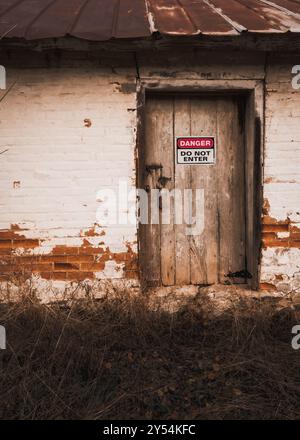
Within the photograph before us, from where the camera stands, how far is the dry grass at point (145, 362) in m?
2.39

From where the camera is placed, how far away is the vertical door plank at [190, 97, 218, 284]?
379cm

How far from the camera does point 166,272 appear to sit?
3904 mm

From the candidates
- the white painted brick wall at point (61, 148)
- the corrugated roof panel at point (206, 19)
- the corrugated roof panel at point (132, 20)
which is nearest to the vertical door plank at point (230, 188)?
the corrugated roof panel at point (206, 19)

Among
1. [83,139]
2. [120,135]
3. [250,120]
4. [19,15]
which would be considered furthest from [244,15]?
[19,15]

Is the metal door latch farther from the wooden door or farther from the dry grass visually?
the dry grass

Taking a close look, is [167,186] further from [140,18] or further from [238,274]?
[140,18]

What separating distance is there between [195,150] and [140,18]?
4.15 ft

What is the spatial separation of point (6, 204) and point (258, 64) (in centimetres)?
266

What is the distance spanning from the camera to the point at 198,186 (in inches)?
151

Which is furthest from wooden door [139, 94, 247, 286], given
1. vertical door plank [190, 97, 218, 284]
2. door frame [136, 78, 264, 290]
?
door frame [136, 78, 264, 290]

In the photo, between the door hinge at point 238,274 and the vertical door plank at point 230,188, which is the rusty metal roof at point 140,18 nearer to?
the vertical door plank at point 230,188

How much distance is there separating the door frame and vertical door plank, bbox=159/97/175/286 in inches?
9.0

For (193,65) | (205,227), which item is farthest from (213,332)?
(193,65)
